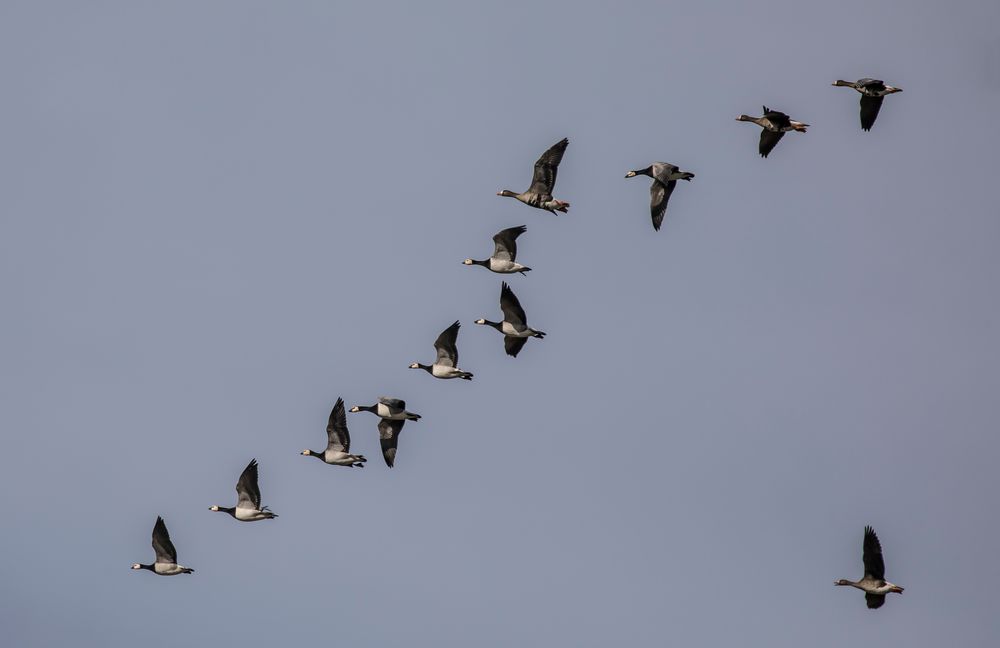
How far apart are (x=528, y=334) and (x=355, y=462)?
279 inches

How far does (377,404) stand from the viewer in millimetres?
64375

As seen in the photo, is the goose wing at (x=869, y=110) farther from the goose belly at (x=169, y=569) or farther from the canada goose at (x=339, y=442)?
the goose belly at (x=169, y=569)

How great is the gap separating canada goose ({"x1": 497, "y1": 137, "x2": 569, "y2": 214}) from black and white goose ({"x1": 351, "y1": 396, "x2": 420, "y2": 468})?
7861 millimetres

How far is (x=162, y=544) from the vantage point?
2507 inches

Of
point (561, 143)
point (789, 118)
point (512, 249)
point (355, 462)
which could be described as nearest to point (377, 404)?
point (355, 462)

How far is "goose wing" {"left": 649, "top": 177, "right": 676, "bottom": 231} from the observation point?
6188 cm

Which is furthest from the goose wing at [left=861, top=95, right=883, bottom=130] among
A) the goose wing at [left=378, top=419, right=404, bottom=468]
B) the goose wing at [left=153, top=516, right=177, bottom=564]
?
the goose wing at [left=153, top=516, right=177, bottom=564]

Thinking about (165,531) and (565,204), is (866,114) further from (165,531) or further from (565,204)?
(165,531)

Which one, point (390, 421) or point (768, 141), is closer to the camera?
point (768, 141)

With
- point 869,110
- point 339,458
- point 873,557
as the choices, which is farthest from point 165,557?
point 869,110

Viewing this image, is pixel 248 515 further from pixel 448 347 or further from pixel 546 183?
pixel 546 183

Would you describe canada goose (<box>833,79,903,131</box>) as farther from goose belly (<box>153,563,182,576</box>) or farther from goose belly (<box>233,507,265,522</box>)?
goose belly (<box>153,563,182,576</box>)

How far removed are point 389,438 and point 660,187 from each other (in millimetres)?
12405

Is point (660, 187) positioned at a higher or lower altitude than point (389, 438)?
higher
